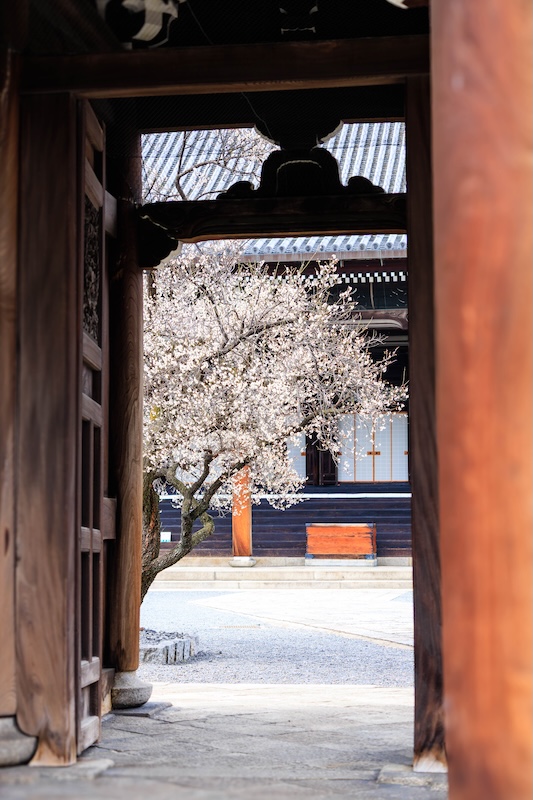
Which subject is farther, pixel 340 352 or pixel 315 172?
pixel 340 352

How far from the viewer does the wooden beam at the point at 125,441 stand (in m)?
4.83

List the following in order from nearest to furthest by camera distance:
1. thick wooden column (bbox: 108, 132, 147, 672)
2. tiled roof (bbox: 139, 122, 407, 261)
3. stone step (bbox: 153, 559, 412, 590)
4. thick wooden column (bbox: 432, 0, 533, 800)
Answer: thick wooden column (bbox: 432, 0, 533, 800), thick wooden column (bbox: 108, 132, 147, 672), tiled roof (bbox: 139, 122, 407, 261), stone step (bbox: 153, 559, 412, 590)

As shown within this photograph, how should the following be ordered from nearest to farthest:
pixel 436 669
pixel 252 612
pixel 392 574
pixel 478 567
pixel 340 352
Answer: pixel 478 567 → pixel 436 669 → pixel 340 352 → pixel 252 612 → pixel 392 574

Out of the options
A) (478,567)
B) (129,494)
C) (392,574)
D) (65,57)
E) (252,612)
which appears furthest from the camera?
(392,574)

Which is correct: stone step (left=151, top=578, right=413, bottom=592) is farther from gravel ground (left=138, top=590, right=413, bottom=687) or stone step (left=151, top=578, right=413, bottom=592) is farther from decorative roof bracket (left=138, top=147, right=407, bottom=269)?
decorative roof bracket (left=138, top=147, right=407, bottom=269)

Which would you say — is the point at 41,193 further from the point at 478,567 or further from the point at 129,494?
the point at 478,567

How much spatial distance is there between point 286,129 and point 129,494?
1955 millimetres

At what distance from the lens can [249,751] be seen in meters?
3.76

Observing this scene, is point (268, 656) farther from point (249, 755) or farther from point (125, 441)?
point (249, 755)

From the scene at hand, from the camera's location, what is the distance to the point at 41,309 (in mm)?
3520

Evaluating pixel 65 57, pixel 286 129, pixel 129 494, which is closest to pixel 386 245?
pixel 286 129

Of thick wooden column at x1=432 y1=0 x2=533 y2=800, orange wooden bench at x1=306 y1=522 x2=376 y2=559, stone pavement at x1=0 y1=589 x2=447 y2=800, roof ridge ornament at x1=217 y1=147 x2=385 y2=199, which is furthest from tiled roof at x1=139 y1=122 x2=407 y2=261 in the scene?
thick wooden column at x1=432 y1=0 x2=533 y2=800

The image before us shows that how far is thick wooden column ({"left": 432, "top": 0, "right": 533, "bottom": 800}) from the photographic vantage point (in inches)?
70.3

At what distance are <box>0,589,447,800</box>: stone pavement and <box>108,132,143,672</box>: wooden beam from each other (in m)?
0.39
